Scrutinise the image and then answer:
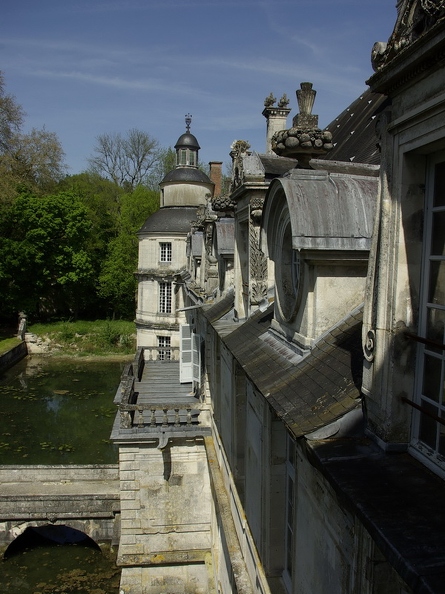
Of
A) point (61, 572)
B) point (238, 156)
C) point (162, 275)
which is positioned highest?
point (238, 156)

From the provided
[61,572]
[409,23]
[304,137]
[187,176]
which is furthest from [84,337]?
[409,23]

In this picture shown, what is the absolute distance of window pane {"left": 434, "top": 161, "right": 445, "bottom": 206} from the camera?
2.94 meters

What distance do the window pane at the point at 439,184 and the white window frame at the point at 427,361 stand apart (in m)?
0.02

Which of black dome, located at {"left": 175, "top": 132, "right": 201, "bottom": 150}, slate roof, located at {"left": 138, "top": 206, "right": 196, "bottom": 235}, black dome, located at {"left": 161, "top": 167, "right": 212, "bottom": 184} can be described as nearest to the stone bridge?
slate roof, located at {"left": 138, "top": 206, "right": 196, "bottom": 235}

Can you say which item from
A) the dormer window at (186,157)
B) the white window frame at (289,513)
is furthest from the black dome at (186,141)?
the white window frame at (289,513)

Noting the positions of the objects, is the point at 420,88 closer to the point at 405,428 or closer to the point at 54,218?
the point at 405,428

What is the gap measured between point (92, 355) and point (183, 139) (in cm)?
1543

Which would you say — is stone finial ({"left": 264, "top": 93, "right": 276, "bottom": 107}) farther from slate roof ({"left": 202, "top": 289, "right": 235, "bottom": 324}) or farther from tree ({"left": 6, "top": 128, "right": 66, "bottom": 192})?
tree ({"left": 6, "top": 128, "right": 66, "bottom": 192})

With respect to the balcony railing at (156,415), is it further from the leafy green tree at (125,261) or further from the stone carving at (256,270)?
the leafy green tree at (125,261)

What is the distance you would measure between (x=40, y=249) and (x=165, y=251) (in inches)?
357

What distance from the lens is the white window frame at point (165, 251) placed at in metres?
32.6

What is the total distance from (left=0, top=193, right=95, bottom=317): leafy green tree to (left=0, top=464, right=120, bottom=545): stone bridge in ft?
73.9

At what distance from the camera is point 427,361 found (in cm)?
302

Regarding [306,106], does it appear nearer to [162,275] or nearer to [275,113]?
[275,113]
